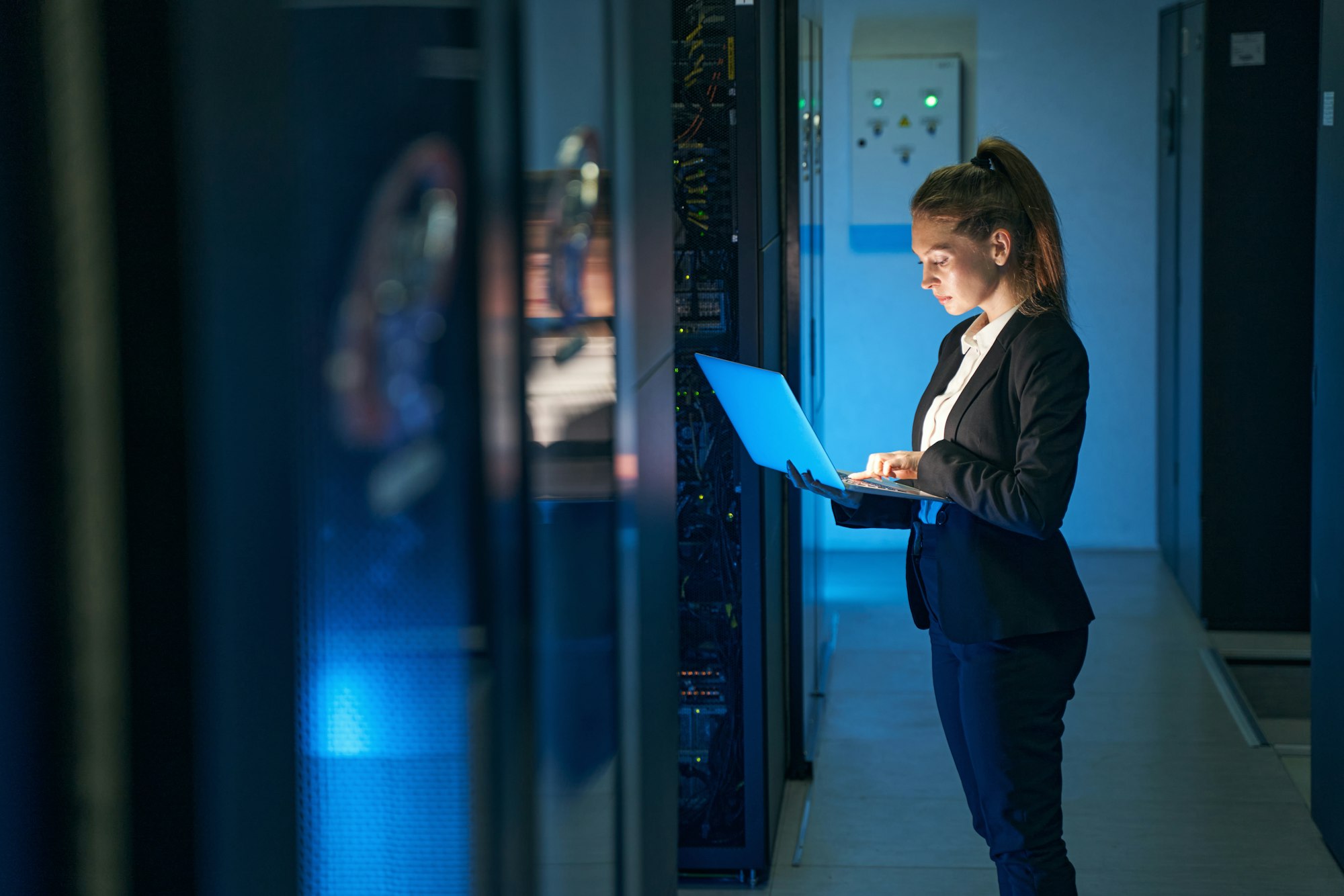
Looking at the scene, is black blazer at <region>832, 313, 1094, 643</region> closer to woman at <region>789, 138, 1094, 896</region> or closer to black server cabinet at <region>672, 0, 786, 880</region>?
woman at <region>789, 138, 1094, 896</region>

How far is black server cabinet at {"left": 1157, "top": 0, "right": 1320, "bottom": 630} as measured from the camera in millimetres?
4621

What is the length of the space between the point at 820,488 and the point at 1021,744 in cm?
47

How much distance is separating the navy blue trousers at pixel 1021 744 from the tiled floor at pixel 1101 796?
953 mm

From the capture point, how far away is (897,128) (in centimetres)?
620

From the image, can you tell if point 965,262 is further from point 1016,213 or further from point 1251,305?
point 1251,305

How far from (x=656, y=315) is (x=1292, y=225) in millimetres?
4111

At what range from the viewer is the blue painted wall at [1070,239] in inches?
240

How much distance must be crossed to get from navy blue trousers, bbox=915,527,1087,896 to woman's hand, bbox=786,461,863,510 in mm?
194

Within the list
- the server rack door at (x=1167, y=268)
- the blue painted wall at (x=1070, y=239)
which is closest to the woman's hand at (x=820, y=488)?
the server rack door at (x=1167, y=268)

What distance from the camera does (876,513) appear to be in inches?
85.5

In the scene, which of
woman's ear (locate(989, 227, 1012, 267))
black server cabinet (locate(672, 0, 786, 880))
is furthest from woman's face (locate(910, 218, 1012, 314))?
black server cabinet (locate(672, 0, 786, 880))

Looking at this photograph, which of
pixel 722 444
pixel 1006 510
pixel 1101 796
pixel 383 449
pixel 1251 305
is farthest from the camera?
pixel 1251 305

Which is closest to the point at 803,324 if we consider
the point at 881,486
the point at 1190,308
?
the point at 881,486

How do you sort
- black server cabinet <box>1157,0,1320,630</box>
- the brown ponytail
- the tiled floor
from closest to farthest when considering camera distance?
the brown ponytail → the tiled floor → black server cabinet <box>1157,0,1320,630</box>
